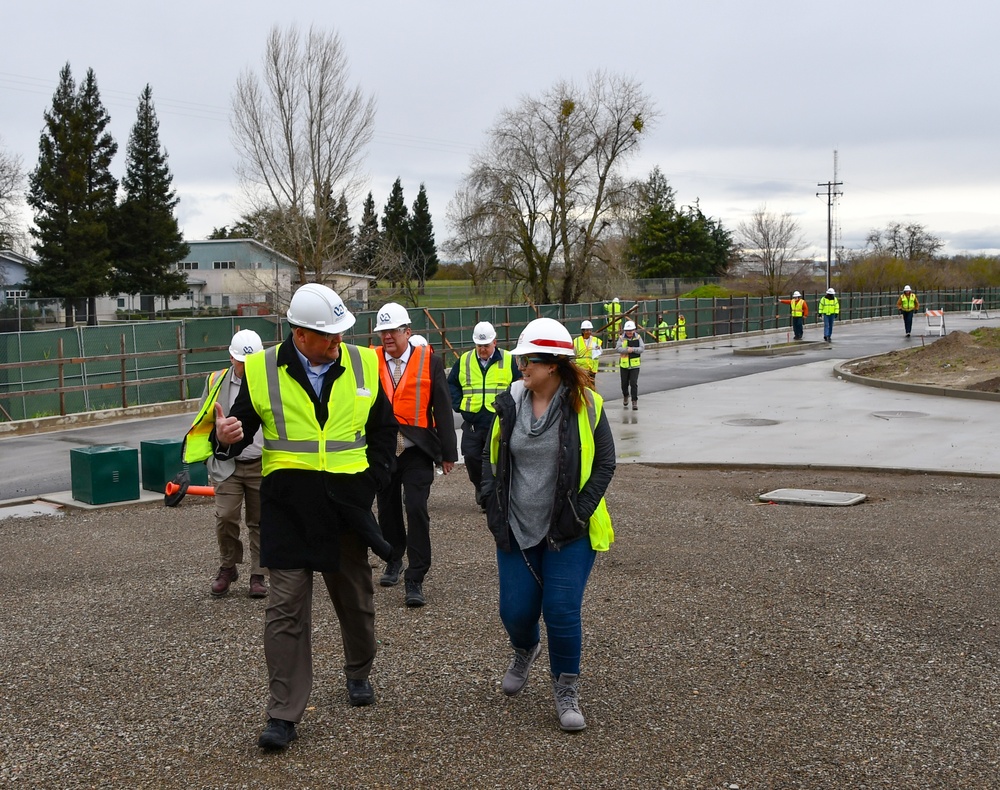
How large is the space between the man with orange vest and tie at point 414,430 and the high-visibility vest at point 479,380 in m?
2.11

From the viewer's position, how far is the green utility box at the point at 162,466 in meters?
12.6

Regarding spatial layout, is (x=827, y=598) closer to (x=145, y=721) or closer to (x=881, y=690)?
(x=881, y=690)

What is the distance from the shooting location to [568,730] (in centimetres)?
491

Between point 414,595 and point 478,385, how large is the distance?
2.86m

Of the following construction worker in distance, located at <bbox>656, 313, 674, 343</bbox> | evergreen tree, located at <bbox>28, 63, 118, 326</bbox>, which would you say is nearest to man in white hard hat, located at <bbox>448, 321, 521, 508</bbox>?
construction worker in distance, located at <bbox>656, 313, 674, 343</bbox>

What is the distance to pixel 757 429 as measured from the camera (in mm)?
17984

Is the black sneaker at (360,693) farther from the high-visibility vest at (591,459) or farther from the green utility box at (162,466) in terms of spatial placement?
the green utility box at (162,466)

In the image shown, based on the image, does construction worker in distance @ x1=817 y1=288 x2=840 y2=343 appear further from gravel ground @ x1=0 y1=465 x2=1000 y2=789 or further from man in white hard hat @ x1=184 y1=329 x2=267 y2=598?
man in white hard hat @ x1=184 y1=329 x2=267 y2=598

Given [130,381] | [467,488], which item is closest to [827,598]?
[467,488]

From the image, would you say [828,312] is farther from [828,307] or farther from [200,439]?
[200,439]

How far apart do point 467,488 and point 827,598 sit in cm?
600

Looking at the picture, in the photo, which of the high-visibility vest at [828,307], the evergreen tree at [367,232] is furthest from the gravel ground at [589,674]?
the evergreen tree at [367,232]

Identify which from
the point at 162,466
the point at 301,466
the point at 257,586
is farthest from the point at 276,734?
the point at 162,466

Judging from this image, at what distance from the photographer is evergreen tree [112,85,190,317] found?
67.8 metres
